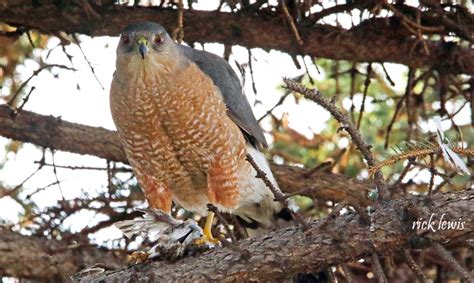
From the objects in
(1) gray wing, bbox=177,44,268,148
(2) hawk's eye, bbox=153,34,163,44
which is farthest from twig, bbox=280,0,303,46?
(2) hawk's eye, bbox=153,34,163,44

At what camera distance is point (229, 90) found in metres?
5.97

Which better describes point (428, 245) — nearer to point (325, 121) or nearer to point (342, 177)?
point (342, 177)

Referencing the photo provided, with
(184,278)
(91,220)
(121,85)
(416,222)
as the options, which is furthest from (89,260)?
(416,222)

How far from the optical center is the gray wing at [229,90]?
5922 mm

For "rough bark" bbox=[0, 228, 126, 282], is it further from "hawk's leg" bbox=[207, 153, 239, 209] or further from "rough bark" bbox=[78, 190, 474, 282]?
"rough bark" bbox=[78, 190, 474, 282]

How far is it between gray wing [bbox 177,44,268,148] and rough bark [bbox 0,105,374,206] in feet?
1.27

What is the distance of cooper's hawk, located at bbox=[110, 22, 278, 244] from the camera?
5.54m

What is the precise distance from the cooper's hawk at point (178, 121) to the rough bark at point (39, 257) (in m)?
0.74

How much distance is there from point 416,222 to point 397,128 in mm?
4188

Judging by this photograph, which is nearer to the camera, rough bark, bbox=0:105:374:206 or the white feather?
A: the white feather

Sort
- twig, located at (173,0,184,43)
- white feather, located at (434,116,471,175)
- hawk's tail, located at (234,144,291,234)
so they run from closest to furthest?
white feather, located at (434,116,471,175), twig, located at (173,0,184,43), hawk's tail, located at (234,144,291,234)

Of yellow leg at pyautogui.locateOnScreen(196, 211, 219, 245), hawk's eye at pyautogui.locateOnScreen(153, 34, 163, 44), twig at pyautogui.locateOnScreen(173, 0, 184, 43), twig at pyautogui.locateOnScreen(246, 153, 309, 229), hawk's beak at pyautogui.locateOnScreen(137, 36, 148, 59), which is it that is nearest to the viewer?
twig at pyautogui.locateOnScreen(246, 153, 309, 229)

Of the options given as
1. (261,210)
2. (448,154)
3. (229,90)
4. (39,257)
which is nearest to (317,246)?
(448,154)

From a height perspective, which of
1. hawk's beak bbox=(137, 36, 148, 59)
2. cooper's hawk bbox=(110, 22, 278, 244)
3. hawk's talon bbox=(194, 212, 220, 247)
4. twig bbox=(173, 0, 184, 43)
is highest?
twig bbox=(173, 0, 184, 43)
